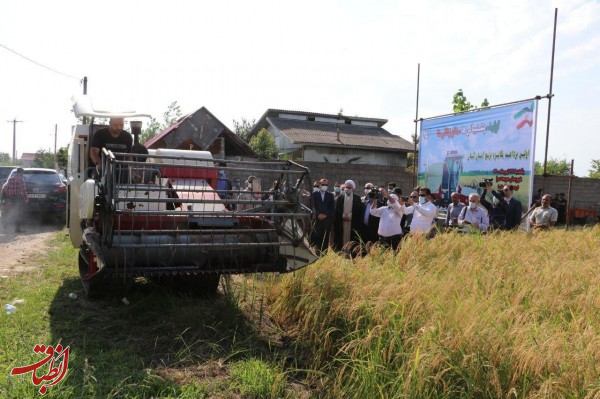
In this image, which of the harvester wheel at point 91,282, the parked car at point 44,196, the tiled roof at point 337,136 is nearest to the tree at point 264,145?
the tiled roof at point 337,136

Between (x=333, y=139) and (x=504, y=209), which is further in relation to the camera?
(x=333, y=139)

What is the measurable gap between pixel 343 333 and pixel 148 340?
1.63 meters

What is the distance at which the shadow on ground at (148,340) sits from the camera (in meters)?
3.30

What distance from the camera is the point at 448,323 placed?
339cm

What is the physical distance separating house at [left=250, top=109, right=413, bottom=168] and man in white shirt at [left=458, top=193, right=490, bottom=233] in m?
17.8

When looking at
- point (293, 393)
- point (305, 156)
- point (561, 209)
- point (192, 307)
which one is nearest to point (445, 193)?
point (561, 209)

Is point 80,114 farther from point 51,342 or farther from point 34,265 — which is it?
point 34,265

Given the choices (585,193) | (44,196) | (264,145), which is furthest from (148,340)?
(264,145)

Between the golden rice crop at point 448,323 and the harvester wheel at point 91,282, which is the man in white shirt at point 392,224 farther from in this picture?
the harvester wheel at point 91,282

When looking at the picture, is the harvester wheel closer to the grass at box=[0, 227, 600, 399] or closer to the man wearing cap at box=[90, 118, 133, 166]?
the grass at box=[0, 227, 600, 399]

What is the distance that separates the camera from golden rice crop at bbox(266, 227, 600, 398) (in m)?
2.91

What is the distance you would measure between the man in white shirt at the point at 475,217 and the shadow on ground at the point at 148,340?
458 cm

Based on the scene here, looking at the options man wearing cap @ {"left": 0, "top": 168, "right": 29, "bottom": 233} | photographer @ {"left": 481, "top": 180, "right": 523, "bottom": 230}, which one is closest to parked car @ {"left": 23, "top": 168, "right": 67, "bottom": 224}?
man wearing cap @ {"left": 0, "top": 168, "right": 29, "bottom": 233}

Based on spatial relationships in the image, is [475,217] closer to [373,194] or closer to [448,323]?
[373,194]
